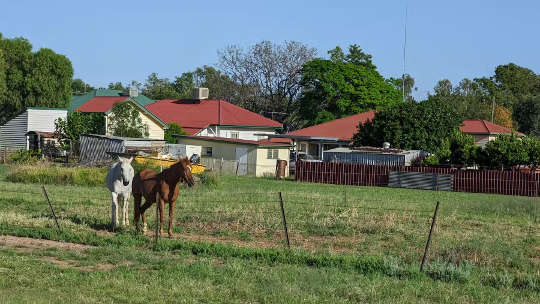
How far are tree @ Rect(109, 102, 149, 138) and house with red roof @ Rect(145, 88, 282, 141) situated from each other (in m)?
5.42

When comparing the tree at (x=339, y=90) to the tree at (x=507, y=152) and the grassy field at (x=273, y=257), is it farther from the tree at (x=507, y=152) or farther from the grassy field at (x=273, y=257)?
the grassy field at (x=273, y=257)

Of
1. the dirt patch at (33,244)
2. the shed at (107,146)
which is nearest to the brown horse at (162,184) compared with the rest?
the dirt patch at (33,244)

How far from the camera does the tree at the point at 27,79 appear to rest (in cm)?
7175

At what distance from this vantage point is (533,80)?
122m

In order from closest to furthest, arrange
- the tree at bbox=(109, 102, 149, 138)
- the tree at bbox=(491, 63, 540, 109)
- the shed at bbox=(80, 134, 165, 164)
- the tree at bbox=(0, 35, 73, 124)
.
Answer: the shed at bbox=(80, 134, 165, 164) < the tree at bbox=(109, 102, 149, 138) < the tree at bbox=(0, 35, 73, 124) < the tree at bbox=(491, 63, 540, 109)

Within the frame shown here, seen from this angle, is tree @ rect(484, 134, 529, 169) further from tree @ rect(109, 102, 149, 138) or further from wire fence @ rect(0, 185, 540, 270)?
tree @ rect(109, 102, 149, 138)

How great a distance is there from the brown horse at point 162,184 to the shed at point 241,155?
34030mm

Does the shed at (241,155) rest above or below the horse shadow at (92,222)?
above

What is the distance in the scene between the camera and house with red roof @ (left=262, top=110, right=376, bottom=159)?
64688 mm

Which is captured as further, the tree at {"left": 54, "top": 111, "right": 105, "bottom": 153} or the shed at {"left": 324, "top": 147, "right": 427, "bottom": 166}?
the tree at {"left": 54, "top": 111, "right": 105, "bottom": 153}

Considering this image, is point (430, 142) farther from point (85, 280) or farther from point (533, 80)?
point (533, 80)

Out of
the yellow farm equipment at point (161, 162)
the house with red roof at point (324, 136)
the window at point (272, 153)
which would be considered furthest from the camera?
the house with red roof at point (324, 136)

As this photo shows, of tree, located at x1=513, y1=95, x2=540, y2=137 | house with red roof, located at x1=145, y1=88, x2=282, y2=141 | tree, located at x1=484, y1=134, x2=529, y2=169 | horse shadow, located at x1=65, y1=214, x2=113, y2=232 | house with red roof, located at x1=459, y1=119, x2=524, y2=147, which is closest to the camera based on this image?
horse shadow, located at x1=65, y1=214, x2=113, y2=232

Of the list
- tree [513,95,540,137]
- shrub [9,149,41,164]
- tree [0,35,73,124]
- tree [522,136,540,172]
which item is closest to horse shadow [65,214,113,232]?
shrub [9,149,41,164]
